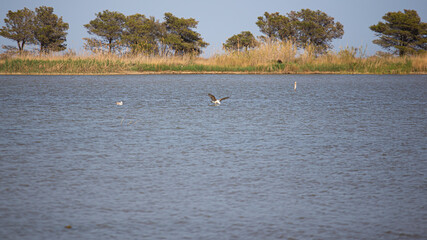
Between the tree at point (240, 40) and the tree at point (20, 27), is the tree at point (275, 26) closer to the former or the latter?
the tree at point (240, 40)

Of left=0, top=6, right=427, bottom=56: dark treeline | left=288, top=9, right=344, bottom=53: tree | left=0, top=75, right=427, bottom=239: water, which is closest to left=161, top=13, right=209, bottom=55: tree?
left=0, top=6, right=427, bottom=56: dark treeline

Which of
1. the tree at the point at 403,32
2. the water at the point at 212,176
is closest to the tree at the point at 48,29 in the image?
the tree at the point at 403,32

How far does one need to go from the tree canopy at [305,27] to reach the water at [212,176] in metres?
46.9

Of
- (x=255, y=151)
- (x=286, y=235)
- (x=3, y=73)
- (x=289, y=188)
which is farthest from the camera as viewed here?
(x=3, y=73)

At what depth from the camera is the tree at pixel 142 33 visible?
51.9 m

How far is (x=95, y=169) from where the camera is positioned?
583 cm

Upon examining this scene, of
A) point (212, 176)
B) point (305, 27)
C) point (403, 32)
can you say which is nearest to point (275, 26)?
point (305, 27)

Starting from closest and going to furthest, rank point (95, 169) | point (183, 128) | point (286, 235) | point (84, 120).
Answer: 1. point (286, 235)
2. point (95, 169)
3. point (183, 128)
4. point (84, 120)

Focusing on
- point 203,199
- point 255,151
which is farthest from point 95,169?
point 255,151

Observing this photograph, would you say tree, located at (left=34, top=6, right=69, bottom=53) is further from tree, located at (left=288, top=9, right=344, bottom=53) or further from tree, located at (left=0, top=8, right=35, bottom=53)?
tree, located at (left=288, top=9, right=344, bottom=53)

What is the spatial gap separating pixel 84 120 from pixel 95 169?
14.5ft

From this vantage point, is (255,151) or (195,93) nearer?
(255,151)

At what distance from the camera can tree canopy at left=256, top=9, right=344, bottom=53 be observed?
2226 inches

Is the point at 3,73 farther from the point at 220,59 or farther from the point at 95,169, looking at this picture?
the point at 95,169
